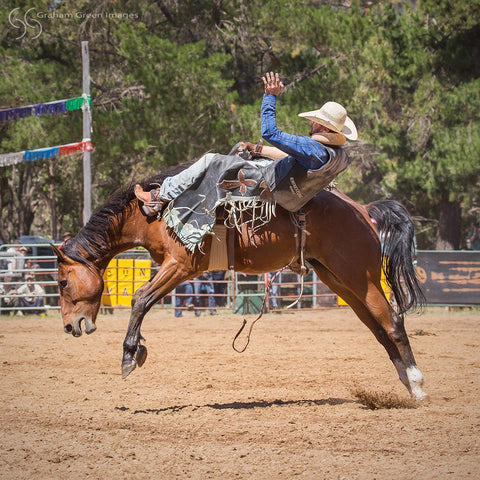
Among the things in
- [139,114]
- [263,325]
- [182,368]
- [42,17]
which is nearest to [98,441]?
[182,368]

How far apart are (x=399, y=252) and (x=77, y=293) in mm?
2903

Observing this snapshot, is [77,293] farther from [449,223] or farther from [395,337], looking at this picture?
[449,223]

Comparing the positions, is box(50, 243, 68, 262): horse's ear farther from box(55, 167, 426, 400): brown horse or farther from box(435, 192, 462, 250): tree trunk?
box(435, 192, 462, 250): tree trunk

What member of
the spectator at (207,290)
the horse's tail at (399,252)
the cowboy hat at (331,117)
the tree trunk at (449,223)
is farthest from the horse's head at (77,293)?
the tree trunk at (449,223)

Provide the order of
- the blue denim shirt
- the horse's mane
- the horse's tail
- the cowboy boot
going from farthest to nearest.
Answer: the horse's tail, the horse's mane, the cowboy boot, the blue denim shirt

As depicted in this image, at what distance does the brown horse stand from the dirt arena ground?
63 cm

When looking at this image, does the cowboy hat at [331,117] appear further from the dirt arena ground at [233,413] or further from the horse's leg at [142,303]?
the dirt arena ground at [233,413]

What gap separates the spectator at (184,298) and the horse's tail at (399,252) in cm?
828

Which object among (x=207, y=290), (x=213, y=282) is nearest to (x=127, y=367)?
(x=213, y=282)

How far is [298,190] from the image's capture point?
4988 mm

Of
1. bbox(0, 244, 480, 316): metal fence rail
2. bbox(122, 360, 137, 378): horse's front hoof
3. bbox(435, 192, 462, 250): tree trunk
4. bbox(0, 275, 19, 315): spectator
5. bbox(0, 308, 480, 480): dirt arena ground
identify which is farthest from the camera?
bbox(435, 192, 462, 250): tree trunk

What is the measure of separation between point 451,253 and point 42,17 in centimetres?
1278

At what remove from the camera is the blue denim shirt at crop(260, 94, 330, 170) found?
474cm

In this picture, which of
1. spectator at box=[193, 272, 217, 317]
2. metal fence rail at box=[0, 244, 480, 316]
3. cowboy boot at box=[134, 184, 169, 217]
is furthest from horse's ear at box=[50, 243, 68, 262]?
metal fence rail at box=[0, 244, 480, 316]
